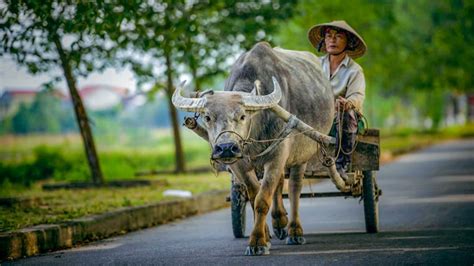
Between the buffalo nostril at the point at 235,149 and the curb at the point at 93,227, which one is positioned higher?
the buffalo nostril at the point at 235,149

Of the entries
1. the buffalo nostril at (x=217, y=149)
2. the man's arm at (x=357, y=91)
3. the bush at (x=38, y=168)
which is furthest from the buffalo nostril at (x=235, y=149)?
the bush at (x=38, y=168)

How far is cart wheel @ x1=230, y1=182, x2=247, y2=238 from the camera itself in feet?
38.3

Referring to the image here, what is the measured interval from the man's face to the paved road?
2.24m

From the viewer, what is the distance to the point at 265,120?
10.6m

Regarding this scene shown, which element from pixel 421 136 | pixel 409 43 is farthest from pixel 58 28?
pixel 421 136

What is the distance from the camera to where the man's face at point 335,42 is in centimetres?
1266

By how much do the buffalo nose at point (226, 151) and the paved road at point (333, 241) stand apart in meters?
0.98

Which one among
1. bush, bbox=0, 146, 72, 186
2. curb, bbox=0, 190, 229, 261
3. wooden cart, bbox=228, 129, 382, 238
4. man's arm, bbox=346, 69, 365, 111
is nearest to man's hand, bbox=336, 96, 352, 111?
man's arm, bbox=346, 69, 365, 111

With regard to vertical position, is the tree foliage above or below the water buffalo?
above

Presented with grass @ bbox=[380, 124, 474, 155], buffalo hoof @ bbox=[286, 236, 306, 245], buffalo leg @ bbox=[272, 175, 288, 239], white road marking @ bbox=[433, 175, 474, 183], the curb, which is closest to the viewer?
the curb

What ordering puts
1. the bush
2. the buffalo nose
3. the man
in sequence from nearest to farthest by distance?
the buffalo nose → the man → the bush

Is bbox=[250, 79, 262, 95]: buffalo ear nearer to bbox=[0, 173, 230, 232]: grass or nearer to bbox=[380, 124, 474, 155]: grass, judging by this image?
bbox=[0, 173, 230, 232]: grass

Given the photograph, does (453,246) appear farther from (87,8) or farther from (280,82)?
(87,8)

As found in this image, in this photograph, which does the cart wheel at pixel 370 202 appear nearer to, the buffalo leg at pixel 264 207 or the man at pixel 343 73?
the man at pixel 343 73
